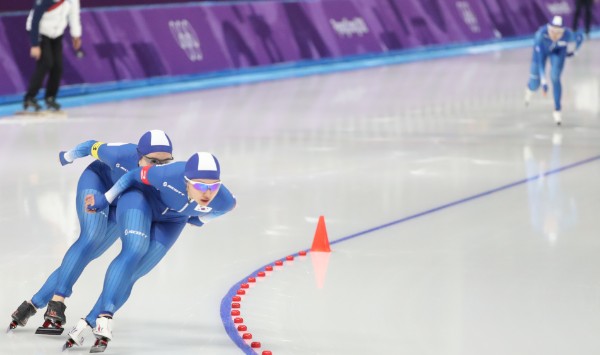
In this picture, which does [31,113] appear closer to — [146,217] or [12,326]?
[12,326]

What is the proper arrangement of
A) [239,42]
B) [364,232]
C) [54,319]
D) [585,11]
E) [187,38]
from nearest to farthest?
[54,319]
[364,232]
[187,38]
[239,42]
[585,11]

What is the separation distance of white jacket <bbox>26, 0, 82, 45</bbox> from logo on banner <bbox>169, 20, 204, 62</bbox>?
320 cm

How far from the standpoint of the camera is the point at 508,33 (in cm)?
2612

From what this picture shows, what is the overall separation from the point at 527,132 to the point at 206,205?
846 cm

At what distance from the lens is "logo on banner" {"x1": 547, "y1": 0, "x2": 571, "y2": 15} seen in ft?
91.3

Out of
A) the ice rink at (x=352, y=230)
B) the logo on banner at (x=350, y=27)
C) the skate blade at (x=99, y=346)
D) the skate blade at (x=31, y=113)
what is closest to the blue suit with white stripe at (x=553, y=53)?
the ice rink at (x=352, y=230)

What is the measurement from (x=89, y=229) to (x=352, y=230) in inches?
113

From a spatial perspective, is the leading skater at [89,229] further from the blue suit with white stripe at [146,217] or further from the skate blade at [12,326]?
the blue suit with white stripe at [146,217]

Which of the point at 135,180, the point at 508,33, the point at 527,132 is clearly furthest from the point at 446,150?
the point at 508,33

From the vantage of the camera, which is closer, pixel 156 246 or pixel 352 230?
pixel 156 246

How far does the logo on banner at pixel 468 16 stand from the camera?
79.9 feet

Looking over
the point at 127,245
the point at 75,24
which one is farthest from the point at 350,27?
the point at 127,245

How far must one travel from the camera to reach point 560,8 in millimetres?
28281

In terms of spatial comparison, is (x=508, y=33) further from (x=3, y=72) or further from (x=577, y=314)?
(x=577, y=314)
